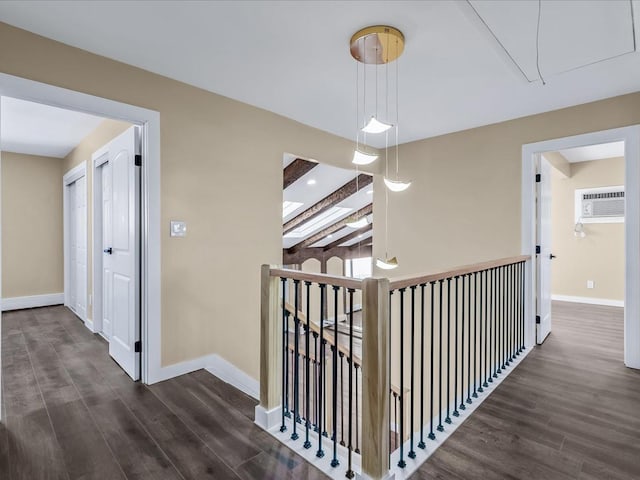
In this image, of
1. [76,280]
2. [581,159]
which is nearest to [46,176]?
[76,280]

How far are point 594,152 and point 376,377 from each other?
19.4 feet

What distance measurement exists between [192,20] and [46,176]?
15.7ft


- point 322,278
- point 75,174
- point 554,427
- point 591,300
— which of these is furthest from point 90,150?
point 591,300

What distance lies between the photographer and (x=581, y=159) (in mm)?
5766

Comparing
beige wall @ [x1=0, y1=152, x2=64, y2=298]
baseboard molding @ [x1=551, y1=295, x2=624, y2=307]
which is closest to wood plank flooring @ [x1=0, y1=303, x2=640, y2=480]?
beige wall @ [x1=0, y1=152, x2=64, y2=298]

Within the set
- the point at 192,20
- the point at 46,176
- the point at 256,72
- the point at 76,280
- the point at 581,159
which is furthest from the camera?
the point at 581,159

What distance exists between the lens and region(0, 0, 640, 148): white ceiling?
1.84 meters

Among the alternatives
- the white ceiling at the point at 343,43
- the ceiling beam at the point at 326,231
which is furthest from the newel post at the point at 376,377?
the ceiling beam at the point at 326,231

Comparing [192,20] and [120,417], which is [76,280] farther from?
[192,20]

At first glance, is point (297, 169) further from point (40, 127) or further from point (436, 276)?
point (436, 276)

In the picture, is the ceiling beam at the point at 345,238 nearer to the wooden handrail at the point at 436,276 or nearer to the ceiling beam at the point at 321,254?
the ceiling beam at the point at 321,254

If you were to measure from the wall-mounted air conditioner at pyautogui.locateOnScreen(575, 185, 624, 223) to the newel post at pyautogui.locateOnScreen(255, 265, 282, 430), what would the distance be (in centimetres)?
617

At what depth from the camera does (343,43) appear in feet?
7.17

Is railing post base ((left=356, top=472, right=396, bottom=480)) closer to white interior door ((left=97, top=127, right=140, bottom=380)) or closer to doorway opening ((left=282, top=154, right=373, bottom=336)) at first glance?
white interior door ((left=97, top=127, right=140, bottom=380))
